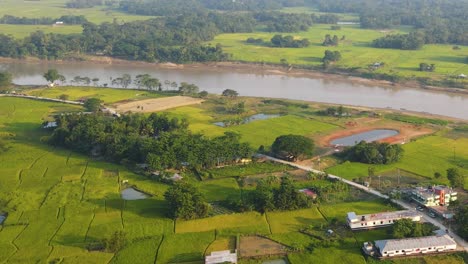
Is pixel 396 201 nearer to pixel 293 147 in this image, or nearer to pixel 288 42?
pixel 293 147

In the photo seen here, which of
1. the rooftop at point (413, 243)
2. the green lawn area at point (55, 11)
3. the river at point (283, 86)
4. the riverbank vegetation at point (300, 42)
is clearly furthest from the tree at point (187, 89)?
the green lawn area at point (55, 11)

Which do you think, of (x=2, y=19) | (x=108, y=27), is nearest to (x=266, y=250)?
(x=108, y=27)

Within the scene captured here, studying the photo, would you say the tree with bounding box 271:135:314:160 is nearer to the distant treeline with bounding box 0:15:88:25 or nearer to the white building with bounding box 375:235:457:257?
the white building with bounding box 375:235:457:257

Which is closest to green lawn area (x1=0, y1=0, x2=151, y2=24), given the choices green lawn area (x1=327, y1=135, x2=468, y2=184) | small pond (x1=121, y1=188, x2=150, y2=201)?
small pond (x1=121, y1=188, x2=150, y2=201)

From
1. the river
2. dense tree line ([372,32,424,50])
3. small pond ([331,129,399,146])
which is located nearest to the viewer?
small pond ([331,129,399,146])

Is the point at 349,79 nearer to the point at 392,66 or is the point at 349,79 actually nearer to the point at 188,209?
the point at 392,66

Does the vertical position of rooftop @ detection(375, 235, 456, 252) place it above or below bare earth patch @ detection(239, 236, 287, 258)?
above

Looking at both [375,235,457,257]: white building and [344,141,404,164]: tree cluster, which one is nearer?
[375,235,457,257]: white building
